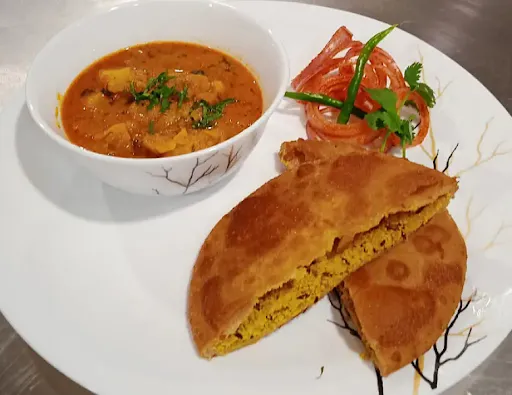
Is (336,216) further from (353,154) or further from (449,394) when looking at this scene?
(449,394)

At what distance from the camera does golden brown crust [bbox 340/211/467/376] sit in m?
2.37

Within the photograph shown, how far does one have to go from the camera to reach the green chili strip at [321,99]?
336cm

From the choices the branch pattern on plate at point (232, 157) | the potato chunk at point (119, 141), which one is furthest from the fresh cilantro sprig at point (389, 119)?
the potato chunk at point (119, 141)

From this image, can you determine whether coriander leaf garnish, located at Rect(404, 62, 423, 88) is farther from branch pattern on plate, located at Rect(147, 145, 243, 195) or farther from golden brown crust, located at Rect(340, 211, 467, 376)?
branch pattern on plate, located at Rect(147, 145, 243, 195)

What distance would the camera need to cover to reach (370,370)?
2.36m

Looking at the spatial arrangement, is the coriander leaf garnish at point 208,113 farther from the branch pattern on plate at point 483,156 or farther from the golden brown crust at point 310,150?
the branch pattern on plate at point 483,156

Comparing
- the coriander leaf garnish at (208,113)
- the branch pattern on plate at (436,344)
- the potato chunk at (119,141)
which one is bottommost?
the branch pattern on plate at (436,344)

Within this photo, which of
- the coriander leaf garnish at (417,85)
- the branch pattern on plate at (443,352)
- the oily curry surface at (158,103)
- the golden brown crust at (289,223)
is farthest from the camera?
the coriander leaf garnish at (417,85)

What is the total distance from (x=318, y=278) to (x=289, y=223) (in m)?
0.30

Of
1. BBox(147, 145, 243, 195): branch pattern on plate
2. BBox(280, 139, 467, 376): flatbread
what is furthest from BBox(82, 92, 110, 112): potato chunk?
BBox(280, 139, 467, 376): flatbread

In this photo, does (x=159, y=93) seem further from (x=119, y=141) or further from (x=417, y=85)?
(x=417, y=85)

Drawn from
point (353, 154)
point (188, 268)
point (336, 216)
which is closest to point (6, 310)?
point (188, 268)

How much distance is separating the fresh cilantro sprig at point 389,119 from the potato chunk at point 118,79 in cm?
137

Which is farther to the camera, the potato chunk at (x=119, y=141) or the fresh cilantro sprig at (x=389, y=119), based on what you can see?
the fresh cilantro sprig at (x=389, y=119)
